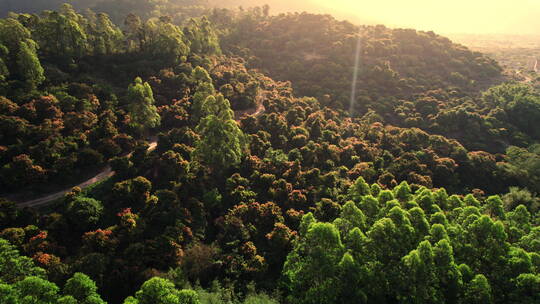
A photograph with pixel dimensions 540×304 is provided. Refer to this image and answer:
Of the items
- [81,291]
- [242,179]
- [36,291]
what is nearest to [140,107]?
[242,179]

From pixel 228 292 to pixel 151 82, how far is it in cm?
5834

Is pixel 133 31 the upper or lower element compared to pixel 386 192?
upper

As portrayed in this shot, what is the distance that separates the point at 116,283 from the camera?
3591cm

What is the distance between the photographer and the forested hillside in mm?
34219

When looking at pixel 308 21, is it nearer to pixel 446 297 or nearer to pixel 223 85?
pixel 223 85

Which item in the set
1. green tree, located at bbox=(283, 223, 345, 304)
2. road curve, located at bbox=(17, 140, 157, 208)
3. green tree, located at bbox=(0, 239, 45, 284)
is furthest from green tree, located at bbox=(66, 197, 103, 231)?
green tree, located at bbox=(283, 223, 345, 304)

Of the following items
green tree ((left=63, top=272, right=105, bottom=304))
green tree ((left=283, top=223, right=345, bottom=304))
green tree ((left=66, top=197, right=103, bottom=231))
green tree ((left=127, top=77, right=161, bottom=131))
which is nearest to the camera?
green tree ((left=63, top=272, right=105, bottom=304))

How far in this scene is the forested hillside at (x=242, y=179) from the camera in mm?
34219

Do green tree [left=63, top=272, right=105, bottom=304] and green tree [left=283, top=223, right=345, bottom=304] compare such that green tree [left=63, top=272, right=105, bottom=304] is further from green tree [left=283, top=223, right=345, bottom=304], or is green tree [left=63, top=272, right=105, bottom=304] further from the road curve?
the road curve

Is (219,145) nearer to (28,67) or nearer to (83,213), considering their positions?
(83,213)

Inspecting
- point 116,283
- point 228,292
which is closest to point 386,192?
point 228,292

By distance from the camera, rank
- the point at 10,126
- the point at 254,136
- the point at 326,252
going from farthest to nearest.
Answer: the point at 254,136
the point at 10,126
the point at 326,252

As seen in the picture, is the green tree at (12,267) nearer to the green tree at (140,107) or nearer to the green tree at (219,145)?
the green tree at (219,145)

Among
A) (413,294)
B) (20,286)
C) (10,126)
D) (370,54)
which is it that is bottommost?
(413,294)
